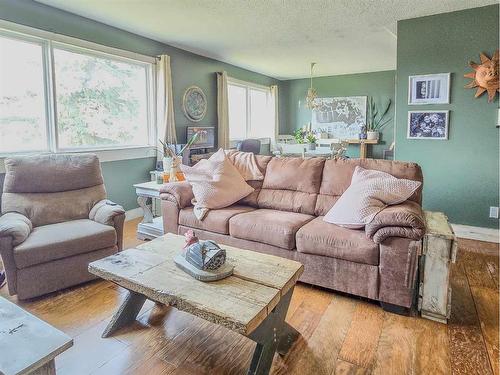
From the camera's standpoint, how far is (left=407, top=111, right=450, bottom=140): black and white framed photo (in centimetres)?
372

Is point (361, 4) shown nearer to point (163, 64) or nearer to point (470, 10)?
point (470, 10)

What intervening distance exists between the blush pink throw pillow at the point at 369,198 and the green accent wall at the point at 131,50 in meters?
2.89

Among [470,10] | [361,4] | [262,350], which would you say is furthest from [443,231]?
[470,10]

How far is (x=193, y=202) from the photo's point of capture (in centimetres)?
316

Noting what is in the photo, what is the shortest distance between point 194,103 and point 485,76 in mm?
3868

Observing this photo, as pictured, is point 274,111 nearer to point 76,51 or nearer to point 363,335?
point 76,51

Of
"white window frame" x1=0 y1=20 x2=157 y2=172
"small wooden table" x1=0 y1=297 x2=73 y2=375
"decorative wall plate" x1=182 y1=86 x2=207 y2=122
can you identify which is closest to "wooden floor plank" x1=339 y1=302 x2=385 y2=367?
"small wooden table" x1=0 y1=297 x2=73 y2=375

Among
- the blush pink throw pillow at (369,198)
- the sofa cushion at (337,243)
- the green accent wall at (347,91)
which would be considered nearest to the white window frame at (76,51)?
the sofa cushion at (337,243)

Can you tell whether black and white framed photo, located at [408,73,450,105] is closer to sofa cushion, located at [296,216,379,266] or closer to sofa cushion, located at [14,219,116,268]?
sofa cushion, located at [296,216,379,266]

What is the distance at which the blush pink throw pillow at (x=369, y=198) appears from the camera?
2.33 metres

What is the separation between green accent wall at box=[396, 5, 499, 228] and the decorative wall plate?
3.02 m

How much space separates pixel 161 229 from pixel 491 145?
3.56m

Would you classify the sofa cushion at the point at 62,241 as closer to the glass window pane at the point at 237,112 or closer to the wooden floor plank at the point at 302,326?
the wooden floor plank at the point at 302,326

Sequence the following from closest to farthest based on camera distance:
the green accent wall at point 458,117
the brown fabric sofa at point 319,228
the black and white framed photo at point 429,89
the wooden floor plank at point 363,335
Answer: the wooden floor plank at point 363,335 → the brown fabric sofa at point 319,228 → the green accent wall at point 458,117 → the black and white framed photo at point 429,89
